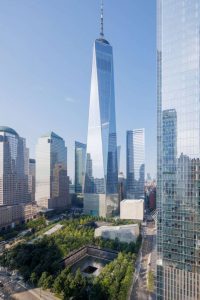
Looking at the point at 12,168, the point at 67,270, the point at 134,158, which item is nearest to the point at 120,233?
the point at 67,270

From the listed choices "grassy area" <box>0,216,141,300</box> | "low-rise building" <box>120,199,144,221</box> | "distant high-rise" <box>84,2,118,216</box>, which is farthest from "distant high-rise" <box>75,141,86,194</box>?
"grassy area" <box>0,216,141,300</box>

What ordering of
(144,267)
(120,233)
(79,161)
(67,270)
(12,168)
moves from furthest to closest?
1. (79,161)
2. (12,168)
3. (120,233)
4. (144,267)
5. (67,270)

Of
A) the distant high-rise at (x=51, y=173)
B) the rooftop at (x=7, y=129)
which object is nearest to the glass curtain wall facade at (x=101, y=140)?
the distant high-rise at (x=51, y=173)

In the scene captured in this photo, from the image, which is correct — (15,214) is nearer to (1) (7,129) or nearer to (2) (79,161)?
(1) (7,129)

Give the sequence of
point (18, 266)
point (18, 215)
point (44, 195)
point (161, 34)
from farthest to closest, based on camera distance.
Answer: point (44, 195) < point (18, 215) < point (18, 266) < point (161, 34)

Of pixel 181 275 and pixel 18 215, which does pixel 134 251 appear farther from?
pixel 18 215

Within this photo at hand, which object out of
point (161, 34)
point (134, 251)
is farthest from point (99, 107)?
point (161, 34)
